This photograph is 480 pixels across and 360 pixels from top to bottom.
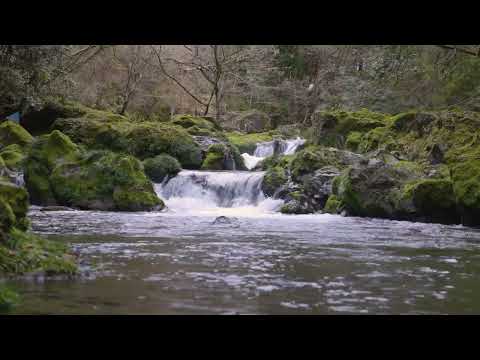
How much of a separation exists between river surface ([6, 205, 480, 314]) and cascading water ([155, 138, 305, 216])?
5.29 metres

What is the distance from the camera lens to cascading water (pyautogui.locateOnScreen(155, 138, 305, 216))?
18.7 metres

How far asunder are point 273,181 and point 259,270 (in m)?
12.2

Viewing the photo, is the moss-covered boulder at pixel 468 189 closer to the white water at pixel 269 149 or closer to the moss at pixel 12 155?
the moss at pixel 12 155

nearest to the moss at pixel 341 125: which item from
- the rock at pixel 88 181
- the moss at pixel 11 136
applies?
the rock at pixel 88 181

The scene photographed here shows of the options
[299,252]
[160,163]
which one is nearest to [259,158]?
[160,163]

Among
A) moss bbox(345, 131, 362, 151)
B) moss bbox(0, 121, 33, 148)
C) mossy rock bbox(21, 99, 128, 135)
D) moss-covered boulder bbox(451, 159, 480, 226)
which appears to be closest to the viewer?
moss-covered boulder bbox(451, 159, 480, 226)

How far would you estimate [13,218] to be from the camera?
6836mm

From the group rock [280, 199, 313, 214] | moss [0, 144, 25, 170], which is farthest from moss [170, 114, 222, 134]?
rock [280, 199, 313, 214]

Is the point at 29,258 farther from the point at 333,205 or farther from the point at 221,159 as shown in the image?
the point at 221,159

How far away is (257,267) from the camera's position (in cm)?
774

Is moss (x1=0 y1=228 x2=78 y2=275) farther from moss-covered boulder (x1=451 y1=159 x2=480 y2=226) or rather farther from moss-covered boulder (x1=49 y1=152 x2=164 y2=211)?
moss-covered boulder (x1=49 y1=152 x2=164 y2=211)

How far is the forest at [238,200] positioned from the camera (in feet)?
20.3
